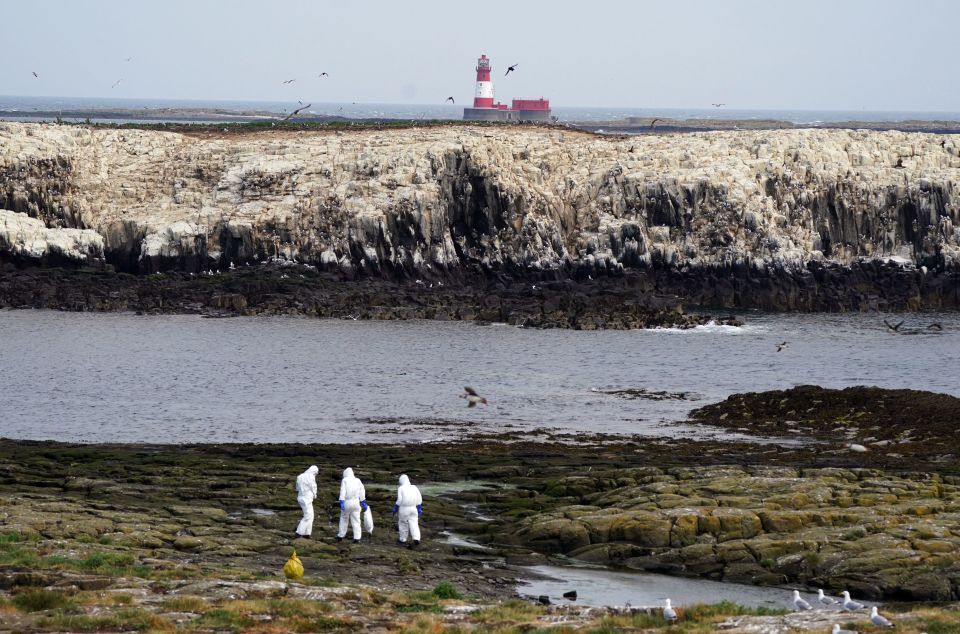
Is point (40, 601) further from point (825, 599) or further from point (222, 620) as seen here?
point (825, 599)

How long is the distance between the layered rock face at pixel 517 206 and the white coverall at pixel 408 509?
1780 inches

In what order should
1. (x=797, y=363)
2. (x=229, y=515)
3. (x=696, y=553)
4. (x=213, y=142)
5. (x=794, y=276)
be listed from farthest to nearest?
1. (x=213, y=142)
2. (x=794, y=276)
3. (x=797, y=363)
4. (x=229, y=515)
5. (x=696, y=553)

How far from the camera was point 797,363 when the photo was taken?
56469mm

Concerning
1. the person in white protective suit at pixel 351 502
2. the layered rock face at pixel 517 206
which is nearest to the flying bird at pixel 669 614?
the person in white protective suit at pixel 351 502

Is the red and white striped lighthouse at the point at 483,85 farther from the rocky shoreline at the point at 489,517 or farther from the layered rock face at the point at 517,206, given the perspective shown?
the rocky shoreline at the point at 489,517

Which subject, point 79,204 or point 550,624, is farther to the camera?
point 79,204

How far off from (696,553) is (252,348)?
34118mm

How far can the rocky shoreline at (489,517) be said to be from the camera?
2411cm

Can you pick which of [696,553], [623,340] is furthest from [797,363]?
[696,553]

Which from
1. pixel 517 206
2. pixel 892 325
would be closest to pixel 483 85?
pixel 517 206

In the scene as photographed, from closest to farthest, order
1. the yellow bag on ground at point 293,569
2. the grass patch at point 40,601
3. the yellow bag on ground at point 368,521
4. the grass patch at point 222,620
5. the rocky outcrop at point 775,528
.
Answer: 1. the grass patch at point 222,620
2. the grass patch at point 40,601
3. the yellow bag on ground at point 293,569
4. the rocky outcrop at point 775,528
5. the yellow bag on ground at point 368,521

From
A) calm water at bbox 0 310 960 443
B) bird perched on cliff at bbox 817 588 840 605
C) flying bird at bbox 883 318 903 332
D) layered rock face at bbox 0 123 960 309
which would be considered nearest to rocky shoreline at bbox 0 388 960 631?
bird perched on cliff at bbox 817 588 840 605

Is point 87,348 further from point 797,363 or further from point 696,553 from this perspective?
point 696,553

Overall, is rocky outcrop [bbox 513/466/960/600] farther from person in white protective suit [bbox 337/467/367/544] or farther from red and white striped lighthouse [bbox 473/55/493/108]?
red and white striped lighthouse [bbox 473/55/493/108]
